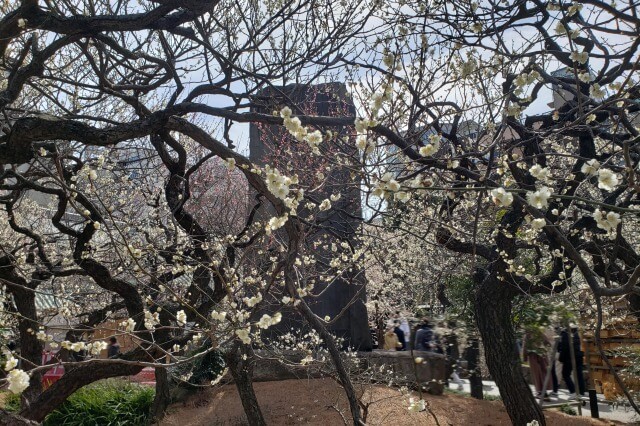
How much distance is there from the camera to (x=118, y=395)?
9625 millimetres

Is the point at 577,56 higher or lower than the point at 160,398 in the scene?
higher

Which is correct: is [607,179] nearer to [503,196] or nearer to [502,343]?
[503,196]

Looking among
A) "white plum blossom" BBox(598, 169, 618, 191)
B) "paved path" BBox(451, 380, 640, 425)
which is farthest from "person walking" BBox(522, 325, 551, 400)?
"paved path" BBox(451, 380, 640, 425)

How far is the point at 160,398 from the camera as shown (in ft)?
28.8

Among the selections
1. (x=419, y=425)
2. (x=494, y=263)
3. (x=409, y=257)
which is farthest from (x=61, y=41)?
(x=409, y=257)

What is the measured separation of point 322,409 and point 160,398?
2437mm

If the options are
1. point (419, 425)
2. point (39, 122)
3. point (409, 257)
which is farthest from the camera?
point (409, 257)

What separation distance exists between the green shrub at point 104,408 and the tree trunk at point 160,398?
0.23 m

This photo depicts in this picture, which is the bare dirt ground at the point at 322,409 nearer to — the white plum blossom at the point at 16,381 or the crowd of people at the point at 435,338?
the crowd of people at the point at 435,338

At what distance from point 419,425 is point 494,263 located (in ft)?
10.1

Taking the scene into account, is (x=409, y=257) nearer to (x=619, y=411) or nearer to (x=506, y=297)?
(x=619, y=411)

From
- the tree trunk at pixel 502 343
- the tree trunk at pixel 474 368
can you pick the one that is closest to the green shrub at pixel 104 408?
the tree trunk at pixel 474 368

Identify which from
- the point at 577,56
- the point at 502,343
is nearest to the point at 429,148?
the point at 577,56

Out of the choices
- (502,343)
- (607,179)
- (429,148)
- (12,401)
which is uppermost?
(429,148)
